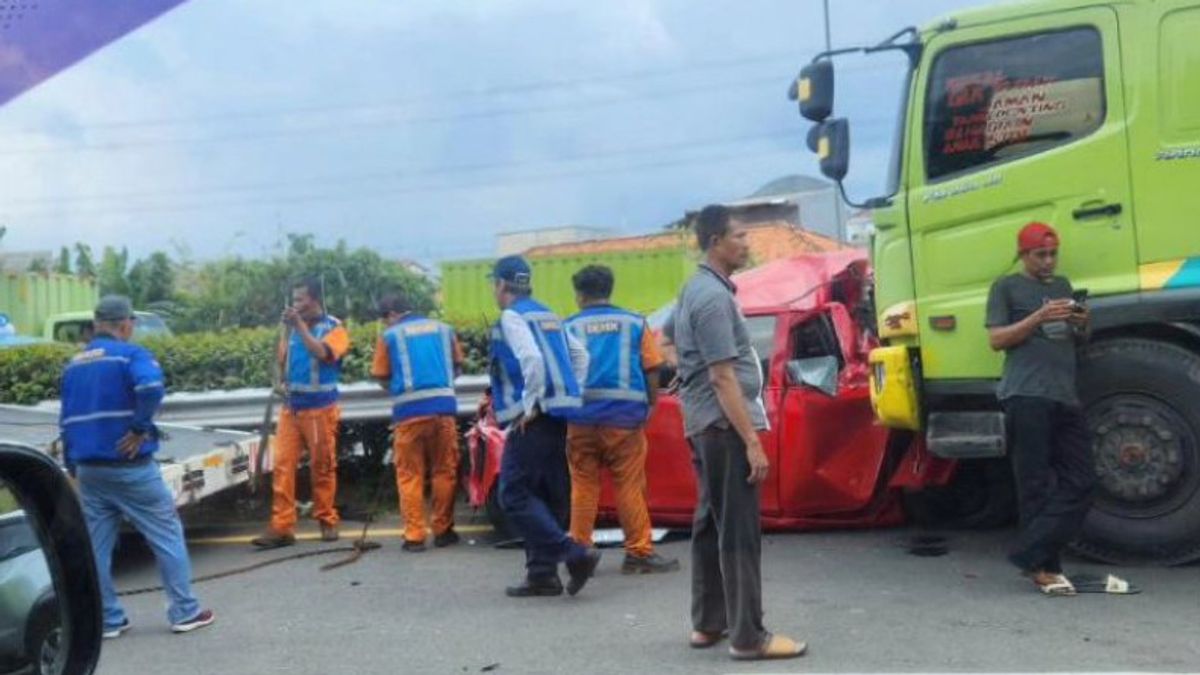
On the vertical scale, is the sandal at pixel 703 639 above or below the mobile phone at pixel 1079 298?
below

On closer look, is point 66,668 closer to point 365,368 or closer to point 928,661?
point 928,661

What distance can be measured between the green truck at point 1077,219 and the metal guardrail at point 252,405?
337 cm

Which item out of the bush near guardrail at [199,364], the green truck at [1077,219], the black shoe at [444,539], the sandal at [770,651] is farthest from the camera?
the bush near guardrail at [199,364]

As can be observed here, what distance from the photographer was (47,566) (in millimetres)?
2418

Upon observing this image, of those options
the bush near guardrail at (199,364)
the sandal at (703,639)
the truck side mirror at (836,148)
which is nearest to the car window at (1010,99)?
the truck side mirror at (836,148)

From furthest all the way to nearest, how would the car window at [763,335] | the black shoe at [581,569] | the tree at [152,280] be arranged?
the tree at [152,280], the car window at [763,335], the black shoe at [581,569]

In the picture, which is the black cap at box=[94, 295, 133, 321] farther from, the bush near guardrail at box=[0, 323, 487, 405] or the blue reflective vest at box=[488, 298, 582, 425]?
the bush near guardrail at box=[0, 323, 487, 405]

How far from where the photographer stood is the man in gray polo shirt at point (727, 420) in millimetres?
5441

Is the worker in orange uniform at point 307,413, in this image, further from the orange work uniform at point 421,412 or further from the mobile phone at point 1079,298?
the mobile phone at point 1079,298

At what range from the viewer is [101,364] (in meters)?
6.62

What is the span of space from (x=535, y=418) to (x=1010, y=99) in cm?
305

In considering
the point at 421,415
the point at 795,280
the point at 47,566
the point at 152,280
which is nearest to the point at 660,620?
the point at 421,415

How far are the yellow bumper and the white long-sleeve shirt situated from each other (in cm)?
162

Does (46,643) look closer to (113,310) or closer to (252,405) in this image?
(113,310)
